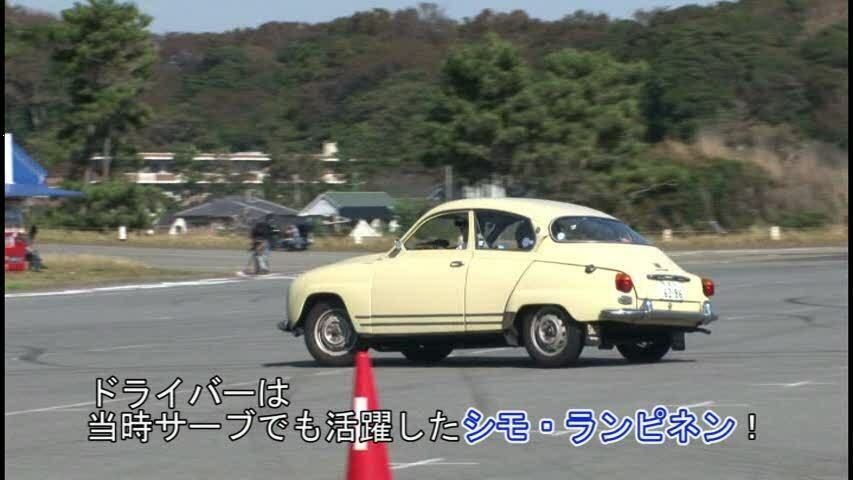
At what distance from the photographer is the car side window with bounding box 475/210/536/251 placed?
48.8 ft

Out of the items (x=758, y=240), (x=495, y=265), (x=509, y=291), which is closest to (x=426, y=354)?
(x=495, y=265)

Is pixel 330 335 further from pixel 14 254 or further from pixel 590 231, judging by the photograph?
pixel 14 254

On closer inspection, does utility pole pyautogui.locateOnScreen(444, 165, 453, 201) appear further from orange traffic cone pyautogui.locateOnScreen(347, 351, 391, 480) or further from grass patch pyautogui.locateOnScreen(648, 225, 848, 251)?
orange traffic cone pyautogui.locateOnScreen(347, 351, 391, 480)

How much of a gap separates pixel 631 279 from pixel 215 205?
251 ft

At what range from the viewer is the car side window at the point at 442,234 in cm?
1520

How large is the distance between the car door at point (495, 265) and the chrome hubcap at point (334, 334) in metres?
1.42

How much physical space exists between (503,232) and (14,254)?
2795cm

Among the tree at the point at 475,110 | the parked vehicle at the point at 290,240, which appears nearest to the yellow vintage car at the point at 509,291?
the parked vehicle at the point at 290,240

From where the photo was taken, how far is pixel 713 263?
46.1m

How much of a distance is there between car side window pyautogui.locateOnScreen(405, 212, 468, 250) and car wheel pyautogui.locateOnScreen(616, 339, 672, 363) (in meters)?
1.95

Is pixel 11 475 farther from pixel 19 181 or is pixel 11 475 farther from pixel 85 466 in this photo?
pixel 19 181

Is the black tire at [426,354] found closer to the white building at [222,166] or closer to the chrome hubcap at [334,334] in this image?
the chrome hubcap at [334,334]

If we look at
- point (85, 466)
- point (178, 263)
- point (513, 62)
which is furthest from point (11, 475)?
point (513, 62)

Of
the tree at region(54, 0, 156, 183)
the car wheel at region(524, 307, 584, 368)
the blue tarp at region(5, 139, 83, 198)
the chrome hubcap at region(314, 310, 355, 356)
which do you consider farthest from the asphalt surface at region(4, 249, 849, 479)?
the tree at region(54, 0, 156, 183)
